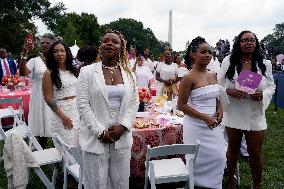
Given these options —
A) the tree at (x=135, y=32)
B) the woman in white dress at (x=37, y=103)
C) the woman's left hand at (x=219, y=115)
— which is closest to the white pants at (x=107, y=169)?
the woman's left hand at (x=219, y=115)

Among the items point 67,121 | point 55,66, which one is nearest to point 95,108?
point 67,121

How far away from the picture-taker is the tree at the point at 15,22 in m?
36.7

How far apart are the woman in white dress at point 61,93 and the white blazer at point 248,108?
6.48 feet

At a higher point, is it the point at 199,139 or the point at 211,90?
the point at 211,90

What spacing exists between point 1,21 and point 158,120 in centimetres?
3515

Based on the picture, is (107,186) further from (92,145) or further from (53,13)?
(53,13)

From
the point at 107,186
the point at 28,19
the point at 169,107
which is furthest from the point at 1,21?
the point at 107,186

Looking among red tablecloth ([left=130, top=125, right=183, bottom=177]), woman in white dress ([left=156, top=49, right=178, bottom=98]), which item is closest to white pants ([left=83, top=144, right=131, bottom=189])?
red tablecloth ([left=130, top=125, right=183, bottom=177])

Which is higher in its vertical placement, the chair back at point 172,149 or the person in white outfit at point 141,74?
the person in white outfit at point 141,74

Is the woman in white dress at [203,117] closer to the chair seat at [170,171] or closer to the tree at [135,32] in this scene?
the chair seat at [170,171]

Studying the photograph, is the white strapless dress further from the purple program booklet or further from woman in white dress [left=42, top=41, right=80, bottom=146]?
woman in white dress [left=42, top=41, right=80, bottom=146]

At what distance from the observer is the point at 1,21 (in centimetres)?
3753

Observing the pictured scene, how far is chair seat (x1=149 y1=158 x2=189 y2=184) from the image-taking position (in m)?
4.47

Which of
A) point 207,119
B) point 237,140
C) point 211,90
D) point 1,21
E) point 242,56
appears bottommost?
point 237,140
